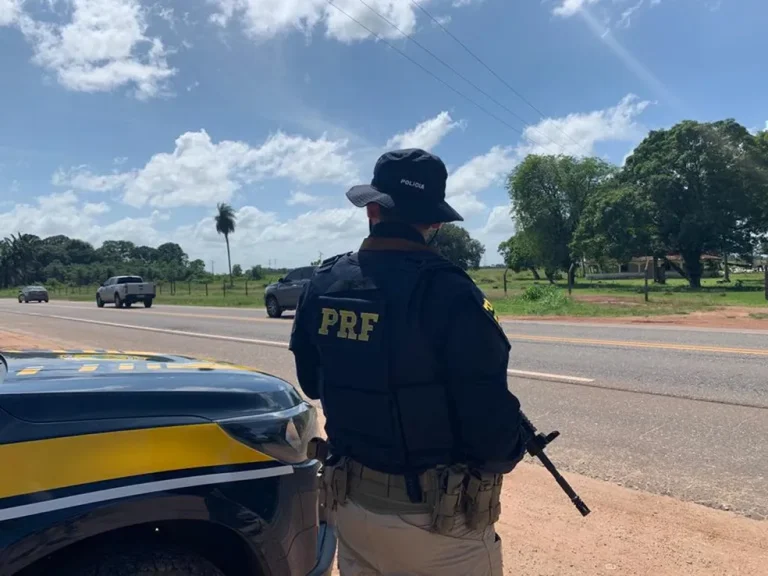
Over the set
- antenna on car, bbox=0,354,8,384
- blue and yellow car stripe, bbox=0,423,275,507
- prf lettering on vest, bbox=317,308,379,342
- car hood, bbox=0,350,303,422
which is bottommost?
blue and yellow car stripe, bbox=0,423,275,507

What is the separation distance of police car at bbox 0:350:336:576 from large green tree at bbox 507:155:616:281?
58.3m

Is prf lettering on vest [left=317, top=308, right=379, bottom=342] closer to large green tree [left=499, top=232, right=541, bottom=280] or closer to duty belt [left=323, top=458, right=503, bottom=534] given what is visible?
duty belt [left=323, top=458, right=503, bottom=534]

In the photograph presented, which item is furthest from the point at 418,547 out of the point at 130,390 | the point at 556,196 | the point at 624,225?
the point at 556,196

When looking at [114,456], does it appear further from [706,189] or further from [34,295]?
[34,295]

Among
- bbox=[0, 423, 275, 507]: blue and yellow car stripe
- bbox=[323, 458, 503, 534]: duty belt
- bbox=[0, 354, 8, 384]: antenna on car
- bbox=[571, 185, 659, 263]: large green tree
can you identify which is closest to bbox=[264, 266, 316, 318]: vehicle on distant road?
bbox=[0, 354, 8, 384]: antenna on car

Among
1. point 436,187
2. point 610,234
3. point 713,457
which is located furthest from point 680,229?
point 436,187

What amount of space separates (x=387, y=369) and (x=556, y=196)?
60.0 metres

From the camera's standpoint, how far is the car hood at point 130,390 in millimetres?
1924

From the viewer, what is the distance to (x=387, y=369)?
1.80 metres

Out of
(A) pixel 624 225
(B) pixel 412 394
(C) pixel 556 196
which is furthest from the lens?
(C) pixel 556 196

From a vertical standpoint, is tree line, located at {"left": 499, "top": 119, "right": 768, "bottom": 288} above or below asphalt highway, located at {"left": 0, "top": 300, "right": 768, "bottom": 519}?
above

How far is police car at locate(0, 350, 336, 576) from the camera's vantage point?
1759mm

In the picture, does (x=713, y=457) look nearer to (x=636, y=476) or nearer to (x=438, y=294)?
(x=636, y=476)

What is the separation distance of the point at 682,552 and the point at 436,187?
9.00ft
